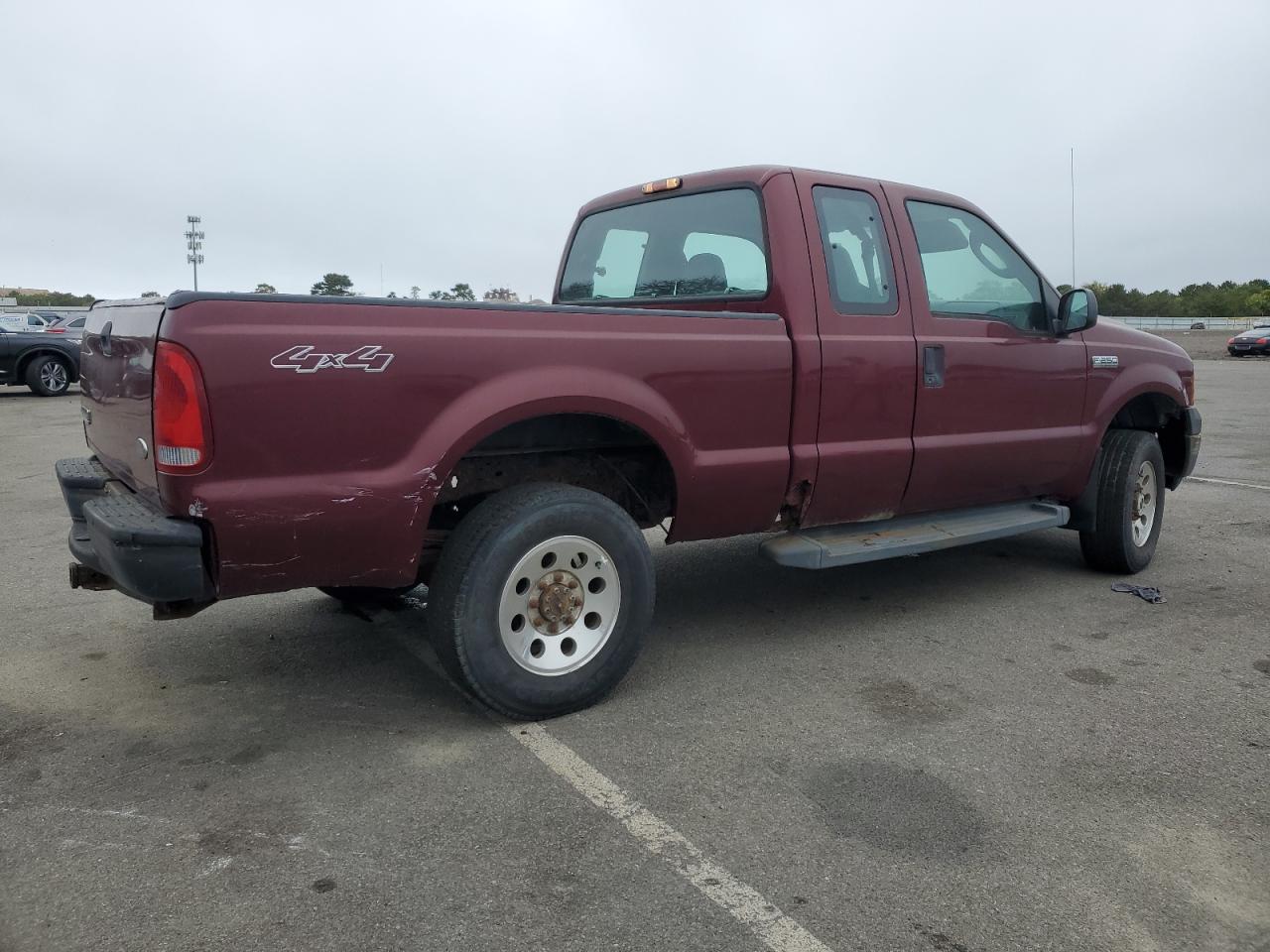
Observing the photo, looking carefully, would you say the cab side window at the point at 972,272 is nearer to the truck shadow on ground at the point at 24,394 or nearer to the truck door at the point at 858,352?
the truck door at the point at 858,352

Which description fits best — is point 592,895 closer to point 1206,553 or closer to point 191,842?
point 191,842

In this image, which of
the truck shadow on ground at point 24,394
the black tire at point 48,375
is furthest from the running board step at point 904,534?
the black tire at point 48,375

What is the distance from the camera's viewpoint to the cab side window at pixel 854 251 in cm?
440

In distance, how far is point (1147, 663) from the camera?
4.25 metres

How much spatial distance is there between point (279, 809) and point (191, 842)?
0.84 ft

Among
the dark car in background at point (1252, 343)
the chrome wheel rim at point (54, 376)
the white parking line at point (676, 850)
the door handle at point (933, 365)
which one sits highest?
the dark car in background at point (1252, 343)

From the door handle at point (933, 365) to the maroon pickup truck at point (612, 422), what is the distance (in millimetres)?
15

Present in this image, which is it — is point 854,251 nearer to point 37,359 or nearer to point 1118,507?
point 1118,507

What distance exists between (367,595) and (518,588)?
4.56 feet

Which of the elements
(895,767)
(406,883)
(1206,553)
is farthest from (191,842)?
(1206,553)

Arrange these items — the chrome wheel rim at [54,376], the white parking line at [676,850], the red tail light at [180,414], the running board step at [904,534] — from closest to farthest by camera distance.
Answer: the white parking line at [676,850]
the red tail light at [180,414]
the running board step at [904,534]
the chrome wheel rim at [54,376]

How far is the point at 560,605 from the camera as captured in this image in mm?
3635

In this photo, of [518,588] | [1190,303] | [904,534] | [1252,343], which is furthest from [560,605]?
[1190,303]

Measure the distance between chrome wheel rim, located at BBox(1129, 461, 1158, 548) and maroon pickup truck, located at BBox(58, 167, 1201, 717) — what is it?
0.13ft
